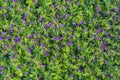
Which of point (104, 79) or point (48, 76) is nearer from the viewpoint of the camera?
point (48, 76)

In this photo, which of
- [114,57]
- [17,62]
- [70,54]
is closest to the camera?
[17,62]

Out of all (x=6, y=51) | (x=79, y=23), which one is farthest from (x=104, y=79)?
(x=6, y=51)

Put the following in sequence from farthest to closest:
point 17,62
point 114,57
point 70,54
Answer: point 114,57, point 70,54, point 17,62

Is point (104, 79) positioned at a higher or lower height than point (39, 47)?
lower

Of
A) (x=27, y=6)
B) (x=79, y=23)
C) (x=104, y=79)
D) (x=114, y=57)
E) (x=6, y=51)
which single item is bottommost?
(x=104, y=79)

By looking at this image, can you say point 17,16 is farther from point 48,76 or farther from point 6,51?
point 48,76

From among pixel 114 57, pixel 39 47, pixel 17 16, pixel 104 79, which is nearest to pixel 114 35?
pixel 114 57
